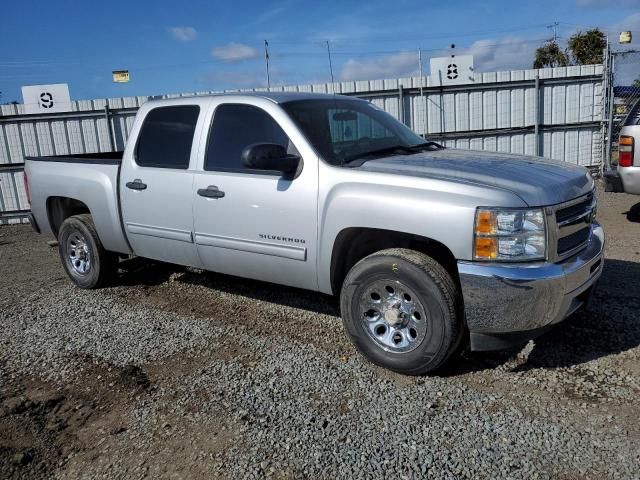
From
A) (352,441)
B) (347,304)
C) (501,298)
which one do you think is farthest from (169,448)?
(501,298)

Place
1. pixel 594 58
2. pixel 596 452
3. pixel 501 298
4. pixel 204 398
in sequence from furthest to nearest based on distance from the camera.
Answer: pixel 594 58
pixel 204 398
pixel 501 298
pixel 596 452

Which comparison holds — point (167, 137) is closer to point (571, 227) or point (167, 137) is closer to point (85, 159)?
point (85, 159)

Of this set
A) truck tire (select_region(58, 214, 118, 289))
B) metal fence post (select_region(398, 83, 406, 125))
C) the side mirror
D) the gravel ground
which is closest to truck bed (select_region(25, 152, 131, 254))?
truck tire (select_region(58, 214, 118, 289))

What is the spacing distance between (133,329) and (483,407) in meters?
3.03

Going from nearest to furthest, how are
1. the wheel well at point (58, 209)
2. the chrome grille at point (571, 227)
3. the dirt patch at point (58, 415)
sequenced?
the dirt patch at point (58, 415)
the chrome grille at point (571, 227)
the wheel well at point (58, 209)

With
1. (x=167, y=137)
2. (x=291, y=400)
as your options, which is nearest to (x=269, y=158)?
(x=167, y=137)

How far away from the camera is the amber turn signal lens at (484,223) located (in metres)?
3.20

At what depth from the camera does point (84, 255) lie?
6.04 meters

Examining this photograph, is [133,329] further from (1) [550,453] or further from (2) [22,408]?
(1) [550,453]

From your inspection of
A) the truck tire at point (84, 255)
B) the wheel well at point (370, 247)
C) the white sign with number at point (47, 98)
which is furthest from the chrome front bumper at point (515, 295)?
the white sign with number at point (47, 98)

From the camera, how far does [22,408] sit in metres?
3.56

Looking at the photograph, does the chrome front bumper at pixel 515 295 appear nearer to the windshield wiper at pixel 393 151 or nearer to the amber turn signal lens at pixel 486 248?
the amber turn signal lens at pixel 486 248

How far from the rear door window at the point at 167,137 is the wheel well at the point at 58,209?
4.92 feet

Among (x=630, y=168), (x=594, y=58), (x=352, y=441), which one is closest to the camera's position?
(x=352, y=441)
